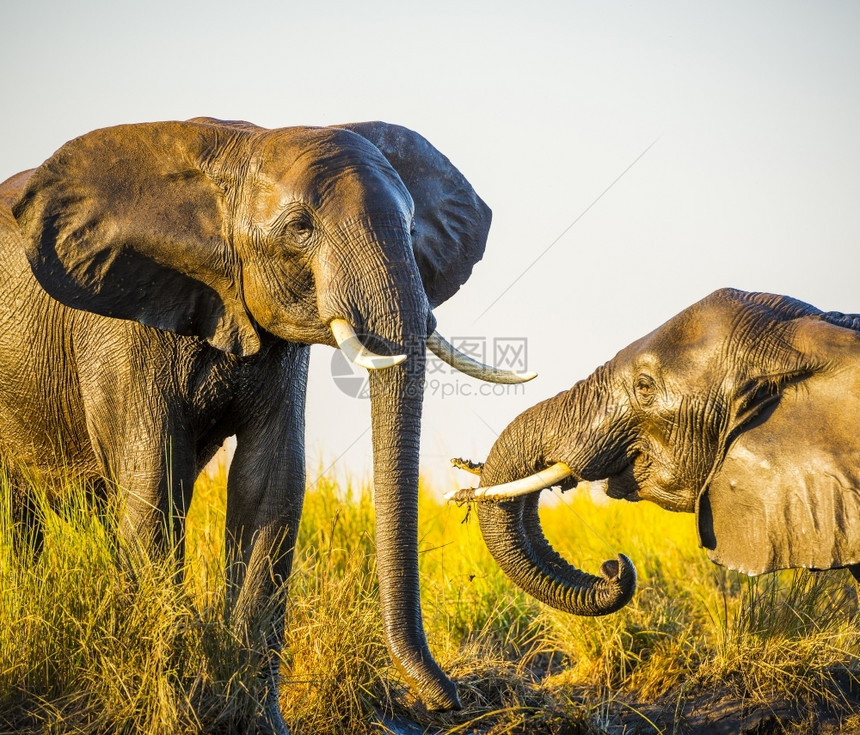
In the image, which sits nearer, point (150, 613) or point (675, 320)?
point (150, 613)

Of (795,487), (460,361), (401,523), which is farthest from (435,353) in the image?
(795,487)

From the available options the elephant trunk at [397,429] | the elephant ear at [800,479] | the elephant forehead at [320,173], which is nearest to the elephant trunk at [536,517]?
the elephant trunk at [397,429]

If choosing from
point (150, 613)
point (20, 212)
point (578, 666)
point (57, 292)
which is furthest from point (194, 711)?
point (578, 666)

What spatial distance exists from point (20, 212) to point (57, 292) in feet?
1.35

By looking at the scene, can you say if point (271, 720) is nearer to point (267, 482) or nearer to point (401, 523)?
point (401, 523)

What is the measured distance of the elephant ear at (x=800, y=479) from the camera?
5316 millimetres

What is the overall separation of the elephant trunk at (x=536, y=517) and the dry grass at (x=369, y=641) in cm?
70

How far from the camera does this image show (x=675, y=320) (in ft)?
19.3

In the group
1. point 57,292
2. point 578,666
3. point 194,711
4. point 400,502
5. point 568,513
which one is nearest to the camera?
point 194,711

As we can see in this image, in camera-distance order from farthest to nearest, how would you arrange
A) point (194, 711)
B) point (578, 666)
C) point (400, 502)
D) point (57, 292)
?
point (578, 666) < point (57, 292) < point (400, 502) < point (194, 711)

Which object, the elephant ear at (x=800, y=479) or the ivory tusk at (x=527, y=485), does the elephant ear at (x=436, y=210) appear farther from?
the elephant ear at (x=800, y=479)

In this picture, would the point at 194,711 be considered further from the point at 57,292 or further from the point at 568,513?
the point at 568,513

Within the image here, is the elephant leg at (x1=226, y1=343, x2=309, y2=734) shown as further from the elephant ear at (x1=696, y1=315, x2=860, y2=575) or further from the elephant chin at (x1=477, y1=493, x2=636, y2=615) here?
the elephant ear at (x1=696, y1=315, x2=860, y2=575)

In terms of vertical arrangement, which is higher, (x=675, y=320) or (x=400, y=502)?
Result: (x=675, y=320)
